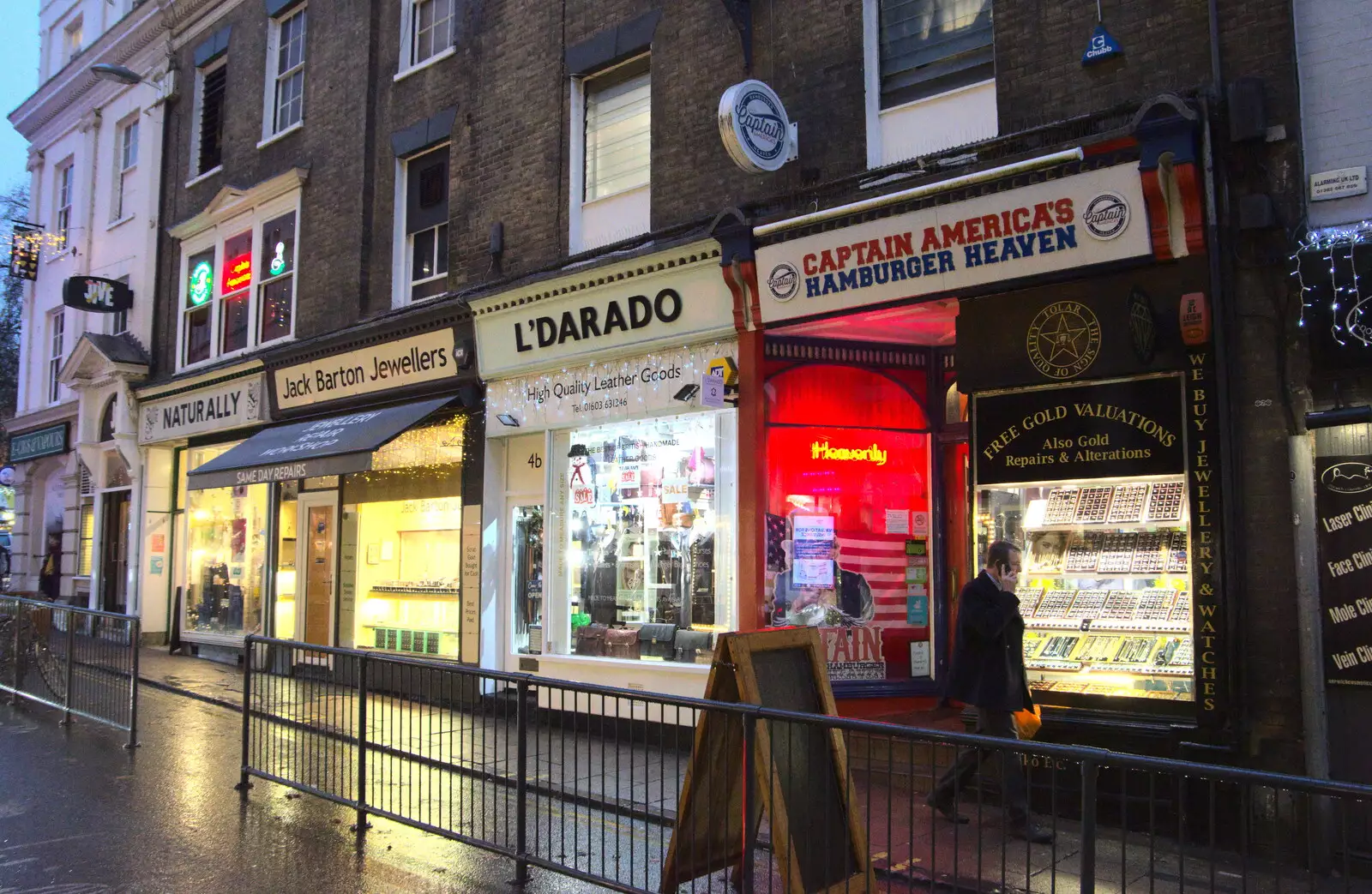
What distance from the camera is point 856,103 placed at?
30.4ft

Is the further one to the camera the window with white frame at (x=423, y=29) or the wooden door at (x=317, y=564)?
the wooden door at (x=317, y=564)

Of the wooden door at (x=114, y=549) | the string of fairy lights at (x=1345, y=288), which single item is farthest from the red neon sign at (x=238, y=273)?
the string of fairy lights at (x=1345, y=288)

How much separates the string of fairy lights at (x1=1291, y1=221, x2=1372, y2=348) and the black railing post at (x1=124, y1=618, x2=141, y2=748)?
1004cm

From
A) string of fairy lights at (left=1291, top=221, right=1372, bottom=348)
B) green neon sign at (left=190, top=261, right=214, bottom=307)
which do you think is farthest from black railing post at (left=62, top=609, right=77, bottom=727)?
string of fairy lights at (left=1291, top=221, right=1372, bottom=348)

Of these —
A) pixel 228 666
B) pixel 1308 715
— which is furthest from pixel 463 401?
pixel 1308 715

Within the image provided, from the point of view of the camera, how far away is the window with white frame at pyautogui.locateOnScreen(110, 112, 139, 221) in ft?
68.3

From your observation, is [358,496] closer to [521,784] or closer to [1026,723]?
[521,784]

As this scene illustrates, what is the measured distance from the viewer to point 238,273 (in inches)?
687

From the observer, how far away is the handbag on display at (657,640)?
1041 cm

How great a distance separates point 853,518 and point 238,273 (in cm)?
1224

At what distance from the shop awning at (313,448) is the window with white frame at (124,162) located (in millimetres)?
8233

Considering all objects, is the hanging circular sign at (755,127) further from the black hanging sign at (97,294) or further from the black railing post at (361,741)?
the black hanging sign at (97,294)

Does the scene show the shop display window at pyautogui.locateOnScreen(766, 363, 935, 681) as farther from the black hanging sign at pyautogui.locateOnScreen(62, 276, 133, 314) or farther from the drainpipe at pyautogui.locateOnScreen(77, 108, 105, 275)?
the drainpipe at pyautogui.locateOnScreen(77, 108, 105, 275)

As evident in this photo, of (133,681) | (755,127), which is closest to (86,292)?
(133,681)
